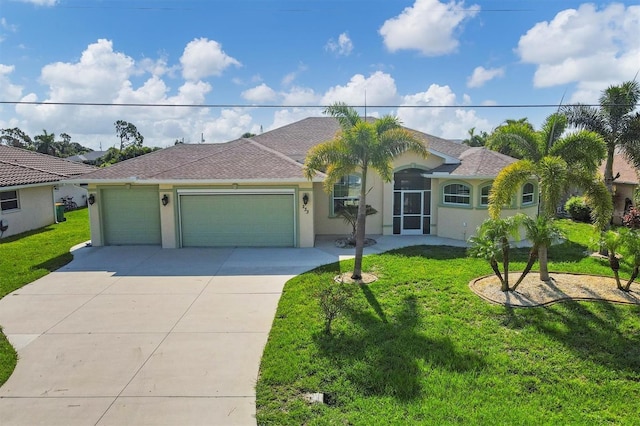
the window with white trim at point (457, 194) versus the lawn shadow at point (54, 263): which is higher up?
the window with white trim at point (457, 194)

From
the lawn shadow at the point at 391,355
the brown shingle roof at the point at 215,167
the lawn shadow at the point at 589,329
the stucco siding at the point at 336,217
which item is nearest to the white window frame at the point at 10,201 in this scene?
the brown shingle roof at the point at 215,167

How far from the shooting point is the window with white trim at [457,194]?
16.6 meters

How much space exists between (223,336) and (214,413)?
245cm

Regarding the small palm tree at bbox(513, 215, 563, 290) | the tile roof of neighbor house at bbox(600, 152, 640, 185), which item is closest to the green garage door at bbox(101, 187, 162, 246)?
the small palm tree at bbox(513, 215, 563, 290)

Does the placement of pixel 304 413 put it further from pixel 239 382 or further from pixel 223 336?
pixel 223 336

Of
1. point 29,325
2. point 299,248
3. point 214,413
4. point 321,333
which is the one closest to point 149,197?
point 299,248

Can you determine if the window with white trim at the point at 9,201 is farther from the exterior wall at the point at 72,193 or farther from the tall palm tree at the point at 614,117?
the tall palm tree at the point at 614,117

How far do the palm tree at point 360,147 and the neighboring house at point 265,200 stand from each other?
392 cm

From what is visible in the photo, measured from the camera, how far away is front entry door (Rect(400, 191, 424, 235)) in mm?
17969

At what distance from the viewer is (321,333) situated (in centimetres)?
775

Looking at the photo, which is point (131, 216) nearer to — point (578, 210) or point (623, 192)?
point (578, 210)

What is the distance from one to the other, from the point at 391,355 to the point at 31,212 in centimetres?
2077

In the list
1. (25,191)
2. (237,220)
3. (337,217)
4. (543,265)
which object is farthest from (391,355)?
(25,191)

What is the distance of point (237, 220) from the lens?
15875mm
